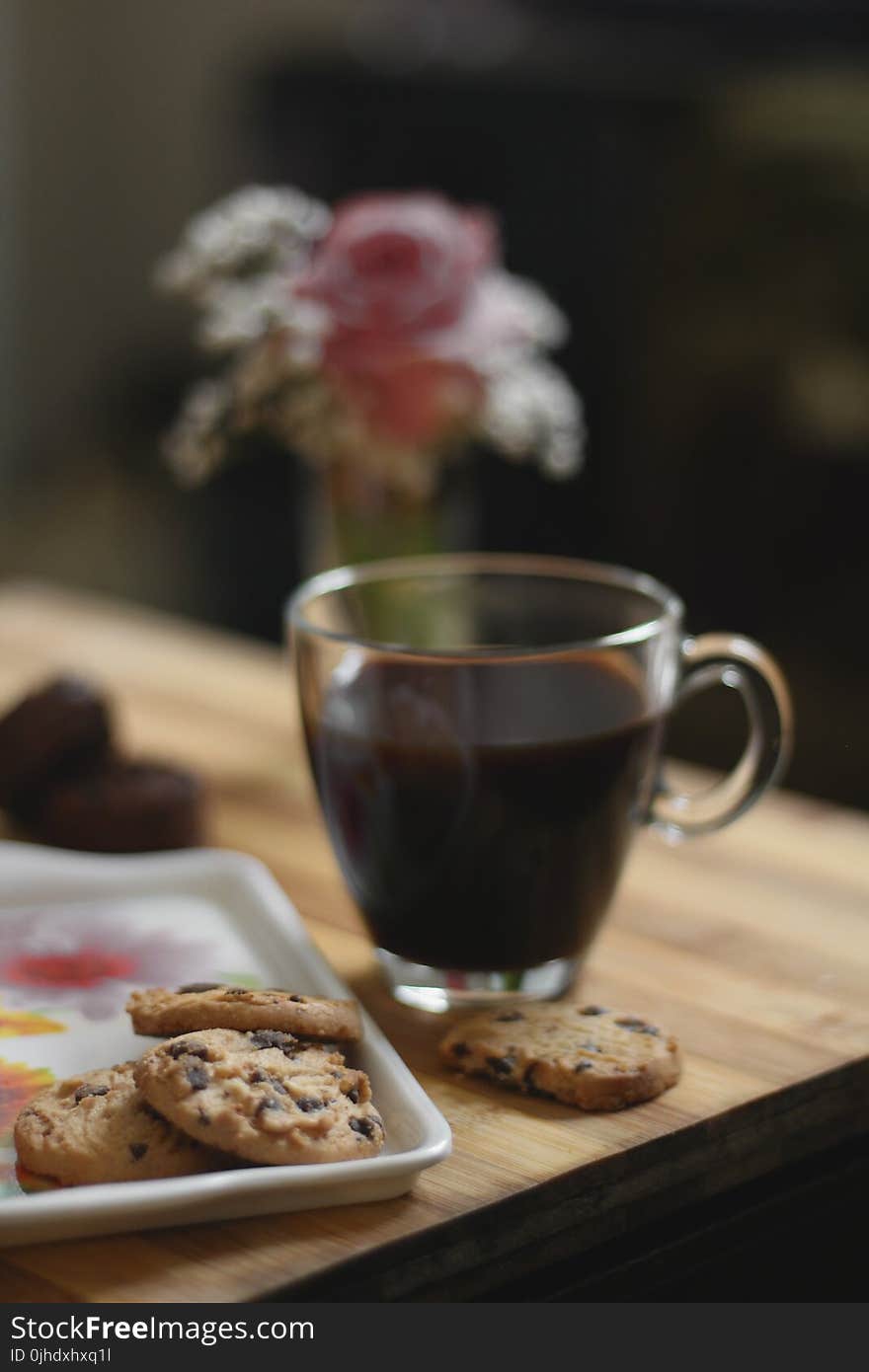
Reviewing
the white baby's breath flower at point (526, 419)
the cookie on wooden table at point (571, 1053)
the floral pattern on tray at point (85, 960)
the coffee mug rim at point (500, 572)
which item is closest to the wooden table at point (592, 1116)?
the cookie on wooden table at point (571, 1053)

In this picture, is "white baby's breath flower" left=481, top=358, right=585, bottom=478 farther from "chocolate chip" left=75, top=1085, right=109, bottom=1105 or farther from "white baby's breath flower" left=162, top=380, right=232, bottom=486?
"chocolate chip" left=75, top=1085, right=109, bottom=1105

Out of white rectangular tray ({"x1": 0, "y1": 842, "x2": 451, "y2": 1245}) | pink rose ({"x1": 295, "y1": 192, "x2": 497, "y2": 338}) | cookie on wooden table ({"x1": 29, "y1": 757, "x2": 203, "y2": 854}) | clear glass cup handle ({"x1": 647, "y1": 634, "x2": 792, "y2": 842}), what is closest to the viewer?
white rectangular tray ({"x1": 0, "y1": 842, "x2": 451, "y2": 1245})

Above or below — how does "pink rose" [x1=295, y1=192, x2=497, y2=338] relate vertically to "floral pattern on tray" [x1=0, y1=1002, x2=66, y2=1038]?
above

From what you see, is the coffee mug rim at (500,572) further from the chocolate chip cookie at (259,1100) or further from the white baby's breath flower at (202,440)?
the white baby's breath flower at (202,440)

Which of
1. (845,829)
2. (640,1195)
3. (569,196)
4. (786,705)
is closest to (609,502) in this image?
(569,196)

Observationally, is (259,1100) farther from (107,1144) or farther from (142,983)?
(142,983)

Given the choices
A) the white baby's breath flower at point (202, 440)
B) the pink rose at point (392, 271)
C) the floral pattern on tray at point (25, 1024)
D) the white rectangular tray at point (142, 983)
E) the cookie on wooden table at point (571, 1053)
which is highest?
the pink rose at point (392, 271)

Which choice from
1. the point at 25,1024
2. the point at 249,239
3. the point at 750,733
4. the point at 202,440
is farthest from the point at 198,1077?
the point at 249,239

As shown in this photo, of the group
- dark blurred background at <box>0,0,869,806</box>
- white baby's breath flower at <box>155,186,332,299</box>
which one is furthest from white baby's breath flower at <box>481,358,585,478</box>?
dark blurred background at <box>0,0,869,806</box>
